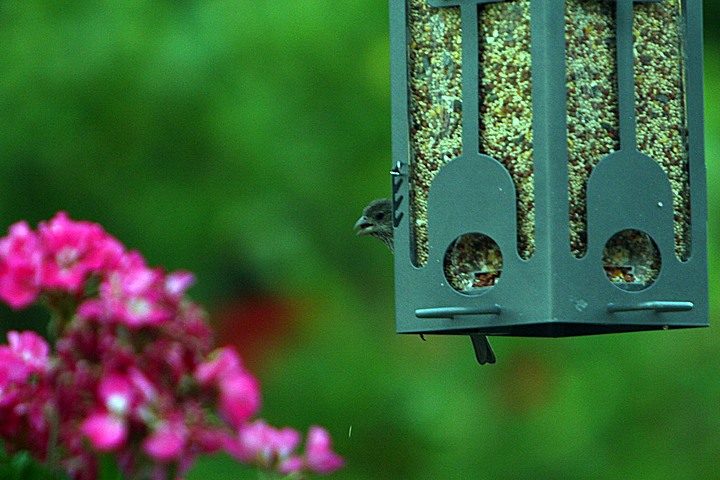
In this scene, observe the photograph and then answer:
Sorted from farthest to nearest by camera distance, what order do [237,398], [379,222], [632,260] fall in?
[379,222]
[632,260]
[237,398]

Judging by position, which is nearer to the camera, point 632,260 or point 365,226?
point 632,260

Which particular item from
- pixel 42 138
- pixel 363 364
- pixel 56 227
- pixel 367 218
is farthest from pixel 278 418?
pixel 56 227

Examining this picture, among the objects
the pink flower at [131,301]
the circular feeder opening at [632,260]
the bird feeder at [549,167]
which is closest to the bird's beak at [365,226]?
the bird feeder at [549,167]

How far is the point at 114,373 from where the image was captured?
2.41m

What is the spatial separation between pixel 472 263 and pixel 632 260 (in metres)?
0.47

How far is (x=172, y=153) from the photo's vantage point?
9.66 m

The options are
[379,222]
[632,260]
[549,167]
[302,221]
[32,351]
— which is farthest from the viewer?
[302,221]

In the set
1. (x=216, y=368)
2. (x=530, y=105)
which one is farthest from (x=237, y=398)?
(x=530, y=105)

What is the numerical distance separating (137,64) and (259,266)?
4.82ft

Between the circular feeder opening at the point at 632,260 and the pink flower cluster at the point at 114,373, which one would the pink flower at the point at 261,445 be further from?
the circular feeder opening at the point at 632,260

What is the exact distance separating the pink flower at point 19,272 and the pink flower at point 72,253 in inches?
0.6

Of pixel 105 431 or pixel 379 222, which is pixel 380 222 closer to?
pixel 379 222

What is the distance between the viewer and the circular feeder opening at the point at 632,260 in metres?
4.76

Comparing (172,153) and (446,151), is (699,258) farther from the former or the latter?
(172,153)
